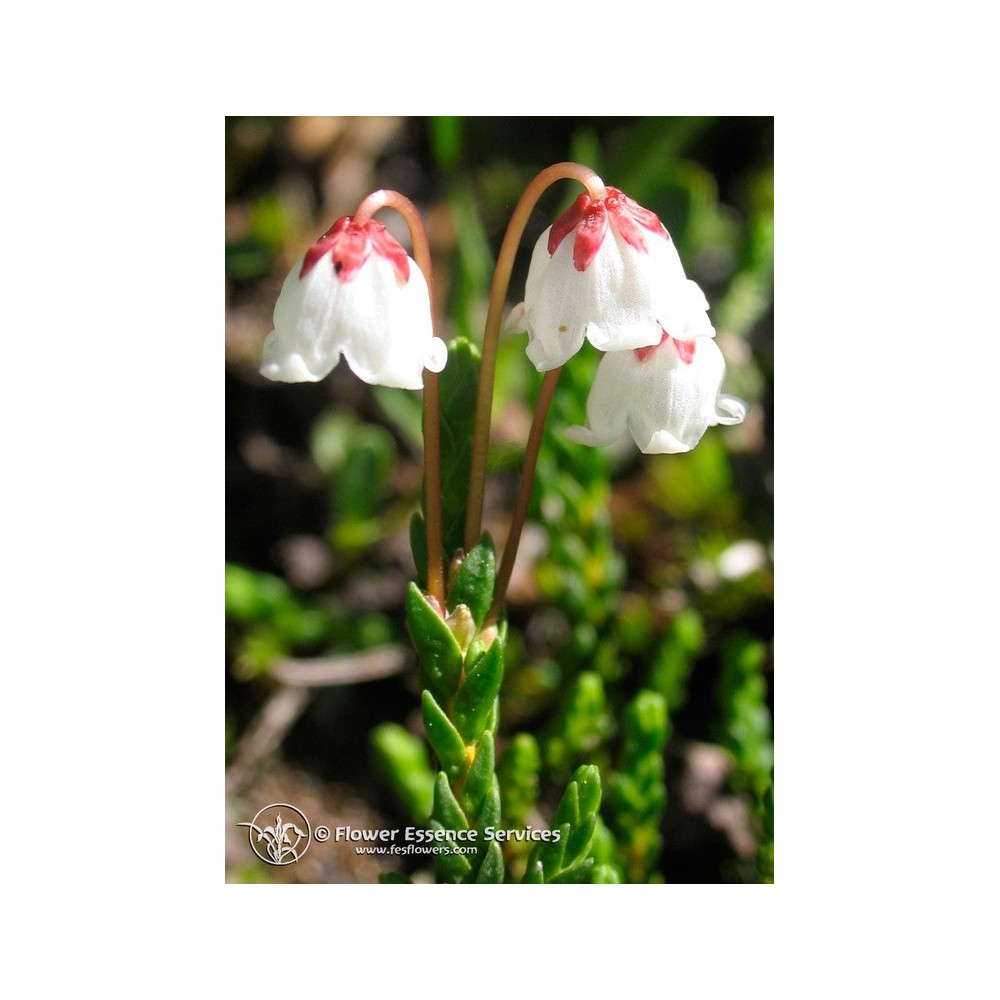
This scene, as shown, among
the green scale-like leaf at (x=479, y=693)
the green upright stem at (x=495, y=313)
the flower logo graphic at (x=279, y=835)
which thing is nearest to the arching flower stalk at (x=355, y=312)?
the green upright stem at (x=495, y=313)

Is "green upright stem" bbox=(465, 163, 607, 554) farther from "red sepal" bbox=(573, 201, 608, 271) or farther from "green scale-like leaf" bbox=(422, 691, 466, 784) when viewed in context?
"green scale-like leaf" bbox=(422, 691, 466, 784)

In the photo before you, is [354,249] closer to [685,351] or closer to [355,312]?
[355,312]

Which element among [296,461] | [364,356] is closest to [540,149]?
[296,461]

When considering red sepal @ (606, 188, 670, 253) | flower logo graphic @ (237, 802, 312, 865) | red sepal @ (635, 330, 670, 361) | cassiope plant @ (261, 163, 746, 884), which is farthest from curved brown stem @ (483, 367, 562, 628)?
flower logo graphic @ (237, 802, 312, 865)

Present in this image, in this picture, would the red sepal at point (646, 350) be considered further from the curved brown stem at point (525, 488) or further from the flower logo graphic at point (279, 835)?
the flower logo graphic at point (279, 835)

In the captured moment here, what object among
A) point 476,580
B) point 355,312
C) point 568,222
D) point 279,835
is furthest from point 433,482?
point 279,835

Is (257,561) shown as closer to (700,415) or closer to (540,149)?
(540,149)

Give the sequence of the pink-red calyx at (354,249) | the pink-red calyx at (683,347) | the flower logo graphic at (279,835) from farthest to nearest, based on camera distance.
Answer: the flower logo graphic at (279,835) < the pink-red calyx at (683,347) < the pink-red calyx at (354,249)
